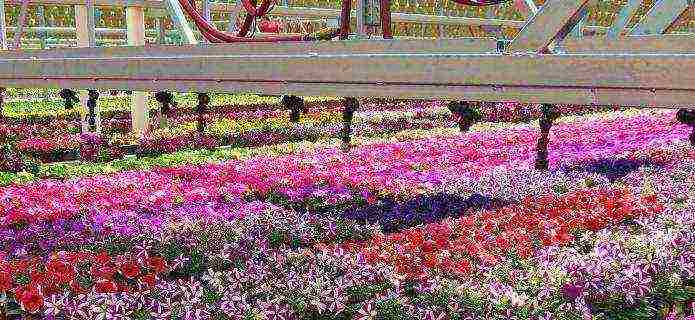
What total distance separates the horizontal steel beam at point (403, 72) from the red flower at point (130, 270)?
1.94 m

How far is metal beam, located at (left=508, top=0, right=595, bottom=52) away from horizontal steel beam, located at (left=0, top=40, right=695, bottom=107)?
1.7 inches

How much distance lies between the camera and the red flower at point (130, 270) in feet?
16.6

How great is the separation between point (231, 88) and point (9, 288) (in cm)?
267

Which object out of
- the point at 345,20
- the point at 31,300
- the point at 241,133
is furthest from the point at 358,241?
the point at 241,133

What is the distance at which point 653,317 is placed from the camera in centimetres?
460

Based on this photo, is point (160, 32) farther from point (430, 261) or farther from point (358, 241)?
point (430, 261)

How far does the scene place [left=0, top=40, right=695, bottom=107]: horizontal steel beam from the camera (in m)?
1.94

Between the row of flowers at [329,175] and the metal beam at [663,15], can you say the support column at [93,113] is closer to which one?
the row of flowers at [329,175]

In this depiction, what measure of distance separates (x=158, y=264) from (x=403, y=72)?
336cm

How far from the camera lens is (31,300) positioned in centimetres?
450

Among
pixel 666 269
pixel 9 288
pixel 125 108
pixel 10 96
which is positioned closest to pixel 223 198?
pixel 9 288

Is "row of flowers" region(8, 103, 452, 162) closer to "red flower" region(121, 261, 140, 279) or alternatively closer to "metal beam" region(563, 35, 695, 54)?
"red flower" region(121, 261, 140, 279)

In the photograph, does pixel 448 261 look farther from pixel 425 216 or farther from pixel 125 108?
pixel 125 108

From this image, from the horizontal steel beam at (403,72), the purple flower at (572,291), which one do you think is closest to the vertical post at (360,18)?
the horizontal steel beam at (403,72)
